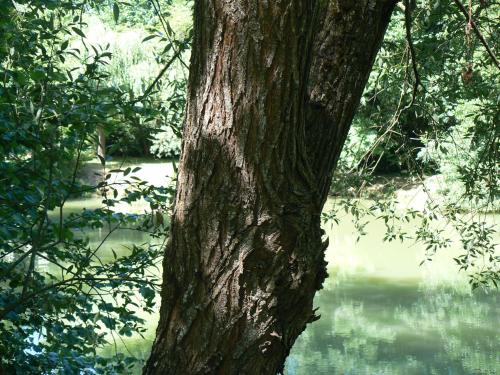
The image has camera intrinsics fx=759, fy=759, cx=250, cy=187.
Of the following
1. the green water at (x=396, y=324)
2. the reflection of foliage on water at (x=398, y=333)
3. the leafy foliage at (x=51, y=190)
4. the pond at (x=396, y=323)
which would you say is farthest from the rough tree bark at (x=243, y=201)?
the reflection of foliage on water at (x=398, y=333)

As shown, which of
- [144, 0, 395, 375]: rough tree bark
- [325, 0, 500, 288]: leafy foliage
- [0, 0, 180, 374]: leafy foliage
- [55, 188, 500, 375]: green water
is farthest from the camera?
[55, 188, 500, 375]: green water

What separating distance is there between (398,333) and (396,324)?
30 cm

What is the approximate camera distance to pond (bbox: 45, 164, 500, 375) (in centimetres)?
762

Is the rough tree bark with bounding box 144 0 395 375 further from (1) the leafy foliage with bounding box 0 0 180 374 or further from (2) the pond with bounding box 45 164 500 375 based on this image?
(2) the pond with bounding box 45 164 500 375

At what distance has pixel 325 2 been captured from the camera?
1.73 metres

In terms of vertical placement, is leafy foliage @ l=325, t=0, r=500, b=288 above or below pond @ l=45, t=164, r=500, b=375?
above

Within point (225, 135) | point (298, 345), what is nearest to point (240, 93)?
point (225, 135)

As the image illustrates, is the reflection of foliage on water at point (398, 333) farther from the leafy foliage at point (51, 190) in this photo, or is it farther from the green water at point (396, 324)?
the leafy foliage at point (51, 190)

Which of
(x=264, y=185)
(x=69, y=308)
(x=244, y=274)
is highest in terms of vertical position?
(x=264, y=185)

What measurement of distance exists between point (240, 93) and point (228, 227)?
0.90 feet

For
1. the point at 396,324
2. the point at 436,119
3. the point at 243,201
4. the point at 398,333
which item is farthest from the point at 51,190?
the point at 396,324

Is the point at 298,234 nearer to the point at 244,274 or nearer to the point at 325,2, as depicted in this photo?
the point at 244,274

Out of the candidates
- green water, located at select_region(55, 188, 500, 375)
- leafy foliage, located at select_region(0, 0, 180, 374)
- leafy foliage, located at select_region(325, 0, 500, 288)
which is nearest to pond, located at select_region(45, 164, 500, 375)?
green water, located at select_region(55, 188, 500, 375)

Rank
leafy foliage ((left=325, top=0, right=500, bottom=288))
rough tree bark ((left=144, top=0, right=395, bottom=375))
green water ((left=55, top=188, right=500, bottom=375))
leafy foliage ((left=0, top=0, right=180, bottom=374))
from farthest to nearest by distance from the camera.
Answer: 1. green water ((left=55, top=188, right=500, bottom=375))
2. leafy foliage ((left=325, top=0, right=500, bottom=288))
3. leafy foliage ((left=0, top=0, right=180, bottom=374))
4. rough tree bark ((left=144, top=0, right=395, bottom=375))
